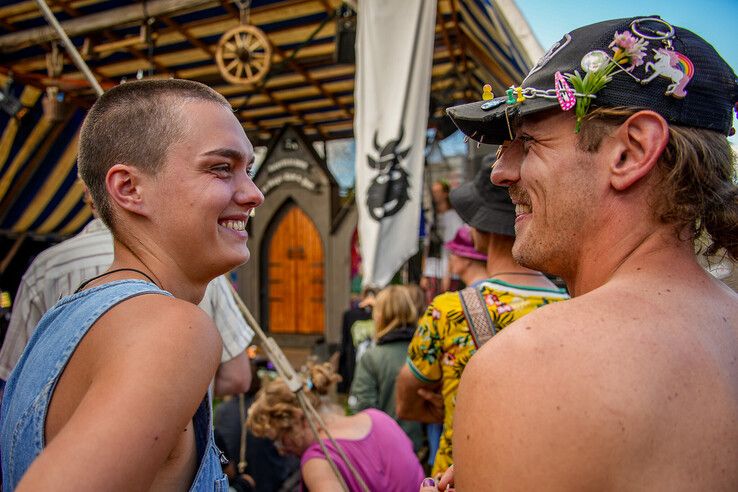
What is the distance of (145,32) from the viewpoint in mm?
6168

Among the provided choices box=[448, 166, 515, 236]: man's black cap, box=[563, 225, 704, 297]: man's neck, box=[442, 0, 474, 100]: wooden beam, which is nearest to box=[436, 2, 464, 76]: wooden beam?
box=[442, 0, 474, 100]: wooden beam

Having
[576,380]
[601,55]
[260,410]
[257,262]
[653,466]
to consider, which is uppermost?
[601,55]

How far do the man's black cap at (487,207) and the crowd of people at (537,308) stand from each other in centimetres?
98

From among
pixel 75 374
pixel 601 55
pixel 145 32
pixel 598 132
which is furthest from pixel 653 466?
pixel 145 32

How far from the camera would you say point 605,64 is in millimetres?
1019

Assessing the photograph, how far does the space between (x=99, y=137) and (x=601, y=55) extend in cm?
103

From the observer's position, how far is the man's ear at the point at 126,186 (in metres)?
1.16

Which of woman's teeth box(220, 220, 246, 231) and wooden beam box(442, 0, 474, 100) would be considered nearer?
woman's teeth box(220, 220, 246, 231)

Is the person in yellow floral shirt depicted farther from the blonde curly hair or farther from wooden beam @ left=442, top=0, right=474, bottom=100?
wooden beam @ left=442, top=0, right=474, bottom=100

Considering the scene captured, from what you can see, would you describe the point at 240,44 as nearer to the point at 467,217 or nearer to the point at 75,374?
the point at 467,217

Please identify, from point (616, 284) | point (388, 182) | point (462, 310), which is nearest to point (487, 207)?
point (462, 310)

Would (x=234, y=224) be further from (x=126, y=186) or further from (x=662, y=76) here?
(x=662, y=76)

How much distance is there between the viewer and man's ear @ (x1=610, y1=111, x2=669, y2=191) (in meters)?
0.97

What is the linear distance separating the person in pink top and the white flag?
1317mm
